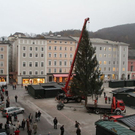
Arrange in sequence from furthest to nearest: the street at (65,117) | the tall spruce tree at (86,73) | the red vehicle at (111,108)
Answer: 1. the tall spruce tree at (86,73)
2. the red vehicle at (111,108)
3. the street at (65,117)

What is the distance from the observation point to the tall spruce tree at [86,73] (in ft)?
82.1

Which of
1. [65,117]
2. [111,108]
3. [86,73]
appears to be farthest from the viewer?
[86,73]

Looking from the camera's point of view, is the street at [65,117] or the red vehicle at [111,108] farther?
the red vehicle at [111,108]

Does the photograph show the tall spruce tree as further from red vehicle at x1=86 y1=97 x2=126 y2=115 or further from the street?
the street

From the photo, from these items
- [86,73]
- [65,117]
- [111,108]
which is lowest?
[65,117]

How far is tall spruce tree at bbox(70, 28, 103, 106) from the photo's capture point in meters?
25.0

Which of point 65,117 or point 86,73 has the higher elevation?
point 86,73

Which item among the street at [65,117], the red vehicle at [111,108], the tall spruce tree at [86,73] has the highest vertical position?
the tall spruce tree at [86,73]

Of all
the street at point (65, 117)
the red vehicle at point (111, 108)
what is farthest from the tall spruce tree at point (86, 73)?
the street at point (65, 117)

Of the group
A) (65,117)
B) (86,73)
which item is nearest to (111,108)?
(65,117)

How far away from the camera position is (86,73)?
25.6m

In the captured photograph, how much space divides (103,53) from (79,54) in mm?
39149

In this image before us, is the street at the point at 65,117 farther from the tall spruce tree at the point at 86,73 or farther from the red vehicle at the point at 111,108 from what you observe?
the tall spruce tree at the point at 86,73

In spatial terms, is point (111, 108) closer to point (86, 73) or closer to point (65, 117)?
point (65, 117)
